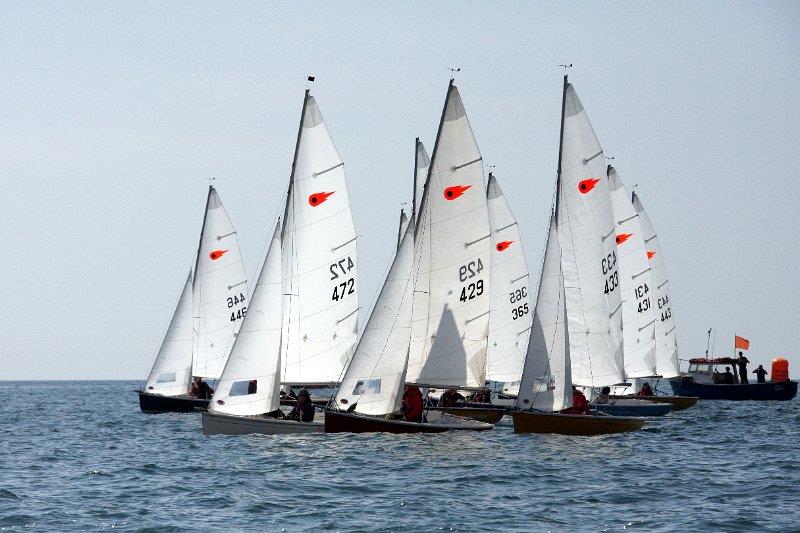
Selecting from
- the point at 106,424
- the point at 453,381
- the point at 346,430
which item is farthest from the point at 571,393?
the point at 106,424

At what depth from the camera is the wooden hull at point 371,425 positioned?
3731 cm

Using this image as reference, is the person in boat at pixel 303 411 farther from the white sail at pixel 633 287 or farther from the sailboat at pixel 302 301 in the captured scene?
the white sail at pixel 633 287

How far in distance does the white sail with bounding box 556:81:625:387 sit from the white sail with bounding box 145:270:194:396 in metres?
21.1

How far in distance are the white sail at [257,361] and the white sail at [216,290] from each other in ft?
59.8

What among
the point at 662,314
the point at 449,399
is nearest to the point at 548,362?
the point at 449,399

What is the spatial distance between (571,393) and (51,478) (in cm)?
1584

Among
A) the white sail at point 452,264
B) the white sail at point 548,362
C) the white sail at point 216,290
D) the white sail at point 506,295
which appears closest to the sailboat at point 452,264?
the white sail at point 452,264

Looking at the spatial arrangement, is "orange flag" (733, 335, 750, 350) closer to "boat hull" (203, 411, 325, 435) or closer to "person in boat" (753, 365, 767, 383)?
"person in boat" (753, 365, 767, 383)

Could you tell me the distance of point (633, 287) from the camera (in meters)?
63.4

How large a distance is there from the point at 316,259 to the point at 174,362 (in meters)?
18.1

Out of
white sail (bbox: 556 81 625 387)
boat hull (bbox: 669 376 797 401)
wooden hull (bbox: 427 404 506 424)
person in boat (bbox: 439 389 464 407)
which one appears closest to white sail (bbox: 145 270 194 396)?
person in boat (bbox: 439 389 464 407)

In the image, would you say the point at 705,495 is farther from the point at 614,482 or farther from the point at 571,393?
the point at 571,393

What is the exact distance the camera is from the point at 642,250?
208 feet

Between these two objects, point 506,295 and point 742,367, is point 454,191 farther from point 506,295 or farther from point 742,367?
point 742,367
